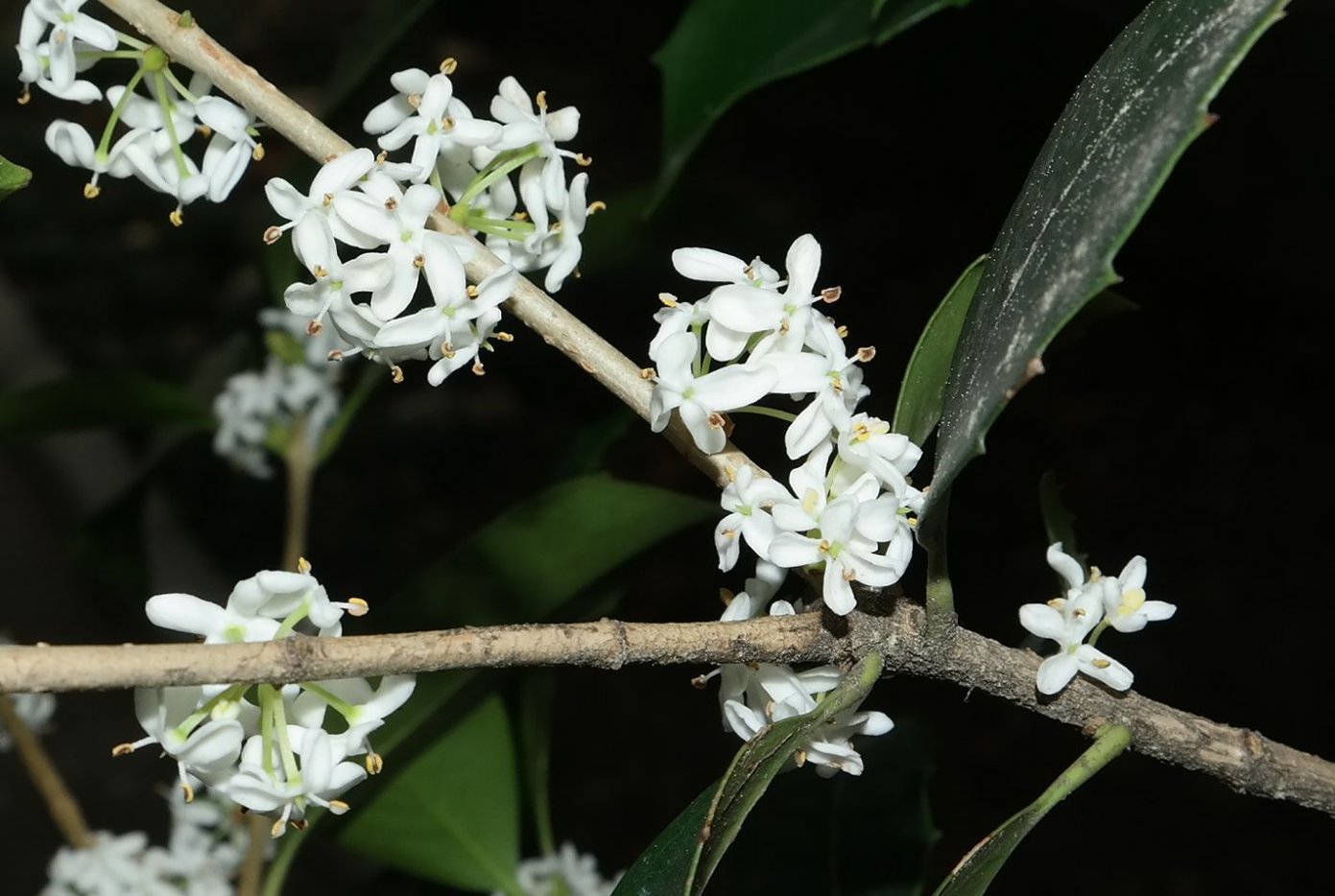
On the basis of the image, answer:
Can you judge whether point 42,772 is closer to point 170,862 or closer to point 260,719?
point 170,862

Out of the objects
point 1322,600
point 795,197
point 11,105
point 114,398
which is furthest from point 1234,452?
point 11,105

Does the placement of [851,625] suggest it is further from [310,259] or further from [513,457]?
[513,457]

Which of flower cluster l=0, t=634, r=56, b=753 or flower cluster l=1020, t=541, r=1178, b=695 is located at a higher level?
flower cluster l=0, t=634, r=56, b=753

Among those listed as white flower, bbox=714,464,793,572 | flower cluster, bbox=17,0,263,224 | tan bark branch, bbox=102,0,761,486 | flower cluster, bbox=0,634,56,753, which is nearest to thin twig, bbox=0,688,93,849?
flower cluster, bbox=0,634,56,753

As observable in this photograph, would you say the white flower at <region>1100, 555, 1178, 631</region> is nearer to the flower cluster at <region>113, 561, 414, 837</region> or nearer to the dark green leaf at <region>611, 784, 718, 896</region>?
the dark green leaf at <region>611, 784, 718, 896</region>

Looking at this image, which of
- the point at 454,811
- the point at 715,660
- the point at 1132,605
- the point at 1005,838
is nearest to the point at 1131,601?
the point at 1132,605

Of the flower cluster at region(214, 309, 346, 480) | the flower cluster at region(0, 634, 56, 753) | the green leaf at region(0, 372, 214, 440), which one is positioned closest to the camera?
the flower cluster at region(0, 634, 56, 753)

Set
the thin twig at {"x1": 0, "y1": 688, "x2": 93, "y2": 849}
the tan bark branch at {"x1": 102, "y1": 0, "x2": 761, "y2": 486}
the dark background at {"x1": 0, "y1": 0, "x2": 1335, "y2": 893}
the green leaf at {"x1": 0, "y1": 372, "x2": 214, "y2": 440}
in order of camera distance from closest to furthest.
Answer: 1. the tan bark branch at {"x1": 102, "y1": 0, "x2": 761, "y2": 486}
2. the thin twig at {"x1": 0, "y1": 688, "x2": 93, "y2": 849}
3. the green leaf at {"x1": 0, "y1": 372, "x2": 214, "y2": 440}
4. the dark background at {"x1": 0, "y1": 0, "x2": 1335, "y2": 893}
